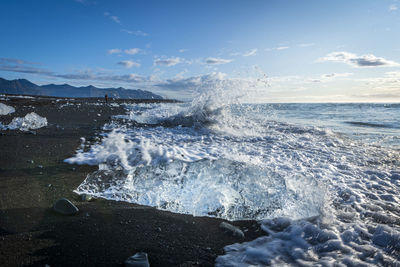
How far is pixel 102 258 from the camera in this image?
69.6 inches

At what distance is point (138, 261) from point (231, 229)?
1031 millimetres

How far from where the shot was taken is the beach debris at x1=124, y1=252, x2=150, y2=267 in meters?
1.70

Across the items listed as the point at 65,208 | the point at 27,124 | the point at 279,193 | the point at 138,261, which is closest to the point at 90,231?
the point at 65,208

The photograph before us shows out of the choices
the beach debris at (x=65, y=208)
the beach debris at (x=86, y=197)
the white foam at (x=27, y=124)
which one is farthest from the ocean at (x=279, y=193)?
the white foam at (x=27, y=124)

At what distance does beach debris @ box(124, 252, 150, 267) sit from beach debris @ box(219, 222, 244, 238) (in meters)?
0.93

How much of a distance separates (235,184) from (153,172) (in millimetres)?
1362

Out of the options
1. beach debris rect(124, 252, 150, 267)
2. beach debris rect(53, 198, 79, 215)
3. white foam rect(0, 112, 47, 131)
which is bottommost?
beach debris rect(124, 252, 150, 267)

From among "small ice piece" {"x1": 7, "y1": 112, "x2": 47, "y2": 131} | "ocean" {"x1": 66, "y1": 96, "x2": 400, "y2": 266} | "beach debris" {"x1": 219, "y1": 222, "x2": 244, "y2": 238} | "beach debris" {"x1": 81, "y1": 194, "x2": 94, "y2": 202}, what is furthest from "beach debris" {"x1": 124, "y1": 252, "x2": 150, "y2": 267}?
"small ice piece" {"x1": 7, "y1": 112, "x2": 47, "y2": 131}

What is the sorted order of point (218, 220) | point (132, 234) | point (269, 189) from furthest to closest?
point (269, 189) < point (218, 220) < point (132, 234)

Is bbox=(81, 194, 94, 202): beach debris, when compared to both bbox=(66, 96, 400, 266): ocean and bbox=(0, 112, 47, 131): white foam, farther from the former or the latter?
bbox=(0, 112, 47, 131): white foam

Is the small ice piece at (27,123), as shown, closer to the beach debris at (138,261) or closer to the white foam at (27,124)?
the white foam at (27,124)

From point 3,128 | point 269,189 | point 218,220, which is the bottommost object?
point 218,220

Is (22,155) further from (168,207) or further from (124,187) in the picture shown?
Result: (168,207)

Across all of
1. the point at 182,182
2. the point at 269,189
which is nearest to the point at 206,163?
the point at 182,182
